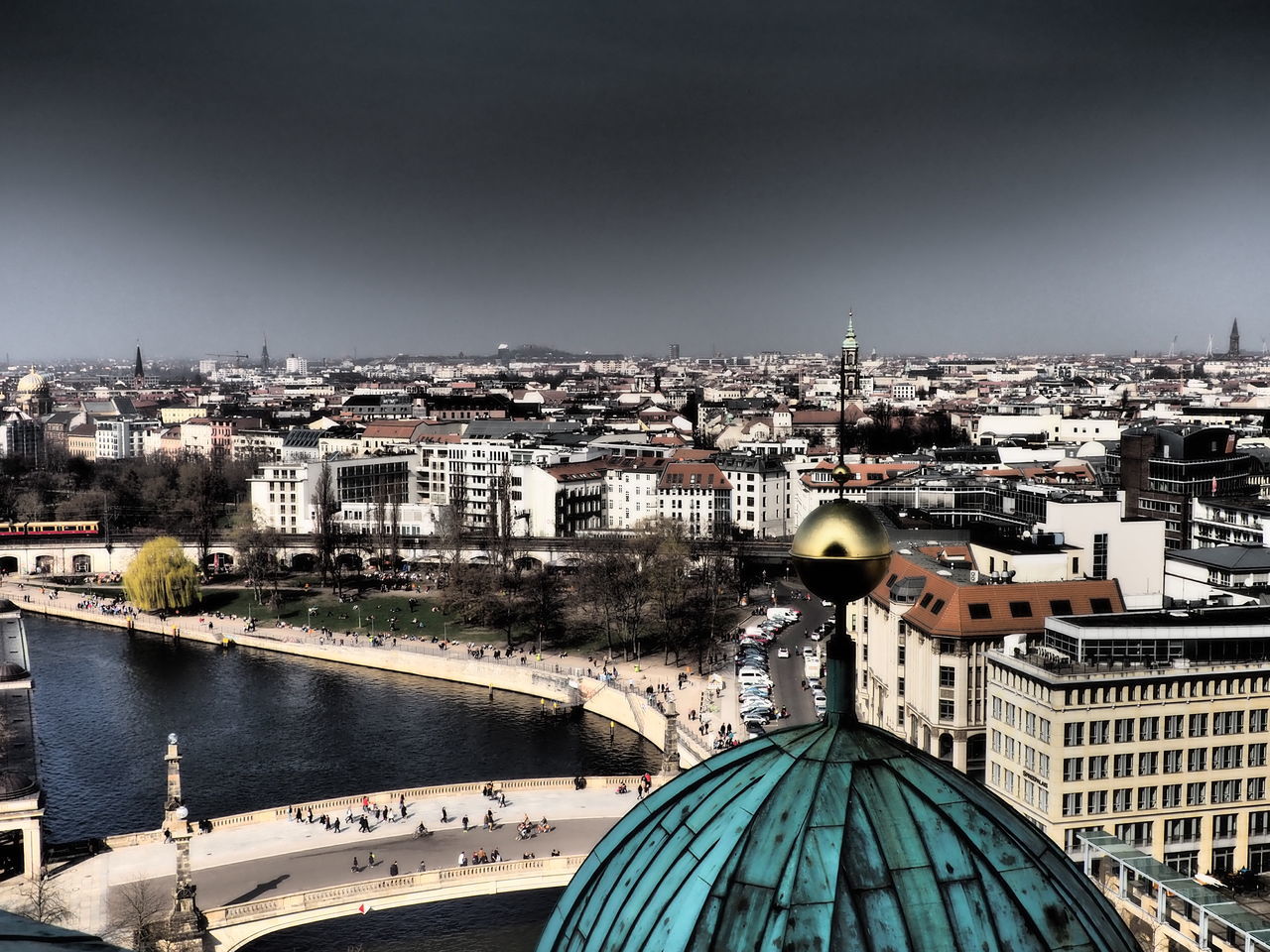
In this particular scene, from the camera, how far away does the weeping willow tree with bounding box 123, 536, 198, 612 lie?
30.8m

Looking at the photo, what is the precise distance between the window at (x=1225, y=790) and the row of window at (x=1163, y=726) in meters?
0.53

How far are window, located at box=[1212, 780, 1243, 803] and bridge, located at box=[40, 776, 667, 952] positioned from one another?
20.7 feet

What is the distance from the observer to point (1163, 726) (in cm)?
1422

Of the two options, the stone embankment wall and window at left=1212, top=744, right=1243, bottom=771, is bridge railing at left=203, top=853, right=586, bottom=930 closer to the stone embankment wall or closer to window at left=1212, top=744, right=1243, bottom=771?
Answer: the stone embankment wall

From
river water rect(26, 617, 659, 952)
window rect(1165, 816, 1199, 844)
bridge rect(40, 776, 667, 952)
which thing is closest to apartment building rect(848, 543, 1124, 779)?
window rect(1165, 816, 1199, 844)

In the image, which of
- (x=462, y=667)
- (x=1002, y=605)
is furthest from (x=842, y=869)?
(x=462, y=667)

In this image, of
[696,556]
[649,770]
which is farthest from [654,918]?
[696,556]

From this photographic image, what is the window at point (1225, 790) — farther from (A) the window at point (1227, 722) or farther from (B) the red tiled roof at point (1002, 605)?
(B) the red tiled roof at point (1002, 605)

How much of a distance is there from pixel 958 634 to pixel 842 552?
14218mm

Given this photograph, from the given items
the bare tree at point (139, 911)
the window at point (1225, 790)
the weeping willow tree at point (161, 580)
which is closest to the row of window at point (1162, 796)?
the window at point (1225, 790)

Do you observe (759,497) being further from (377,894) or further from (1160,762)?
(377,894)

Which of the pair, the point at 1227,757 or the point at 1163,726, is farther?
the point at 1227,757

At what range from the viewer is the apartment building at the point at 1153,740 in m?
13.9

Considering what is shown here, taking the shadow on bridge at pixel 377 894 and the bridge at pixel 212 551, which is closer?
the shadow on bridge at pixel 377 894
